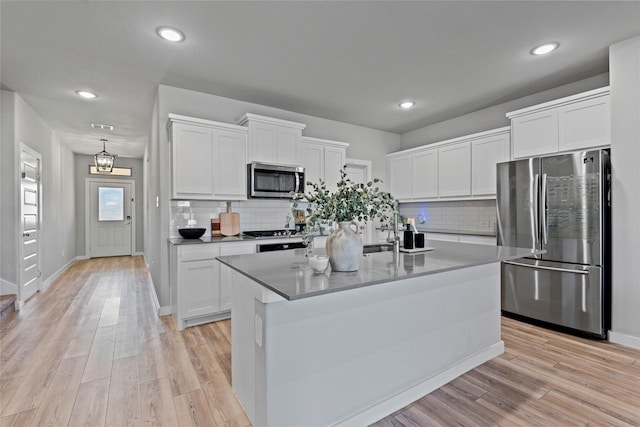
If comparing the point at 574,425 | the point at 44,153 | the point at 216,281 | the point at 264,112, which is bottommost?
the point at 574,425

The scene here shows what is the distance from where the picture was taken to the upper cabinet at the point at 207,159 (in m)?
3.50

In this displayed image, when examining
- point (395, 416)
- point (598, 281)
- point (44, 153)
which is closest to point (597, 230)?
point (598, 281)

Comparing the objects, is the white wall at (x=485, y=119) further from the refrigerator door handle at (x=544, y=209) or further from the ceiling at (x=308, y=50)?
the refrigerator door handle at (x=544, y=209)

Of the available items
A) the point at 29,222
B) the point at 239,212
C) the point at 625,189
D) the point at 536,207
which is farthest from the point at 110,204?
the point at 625,189

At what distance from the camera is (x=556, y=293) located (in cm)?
319

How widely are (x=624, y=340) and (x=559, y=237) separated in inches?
40.3

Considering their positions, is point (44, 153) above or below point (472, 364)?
above

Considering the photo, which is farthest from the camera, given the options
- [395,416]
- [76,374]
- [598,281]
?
[598,281]

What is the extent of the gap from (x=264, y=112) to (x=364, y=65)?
69.5 inches

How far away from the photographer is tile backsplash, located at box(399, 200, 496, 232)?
15.1 ft

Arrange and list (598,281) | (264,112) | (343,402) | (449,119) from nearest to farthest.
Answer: (343,402)
(598,281)
(264,112)
(449,119)

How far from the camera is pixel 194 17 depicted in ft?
7.86

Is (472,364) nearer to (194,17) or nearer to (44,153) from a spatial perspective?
(194,17)

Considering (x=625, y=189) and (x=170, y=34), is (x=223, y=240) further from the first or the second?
(x=625, y=189)
